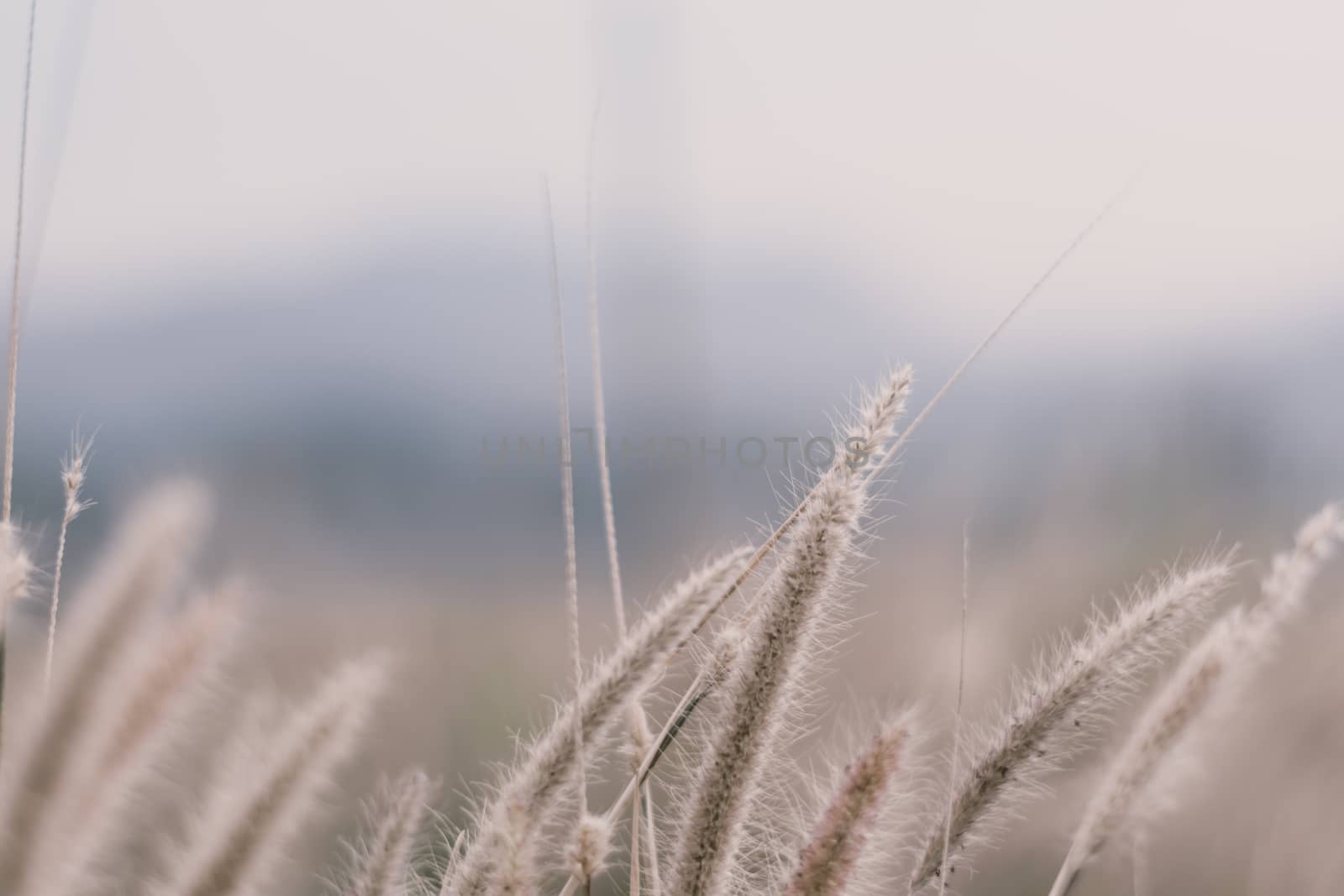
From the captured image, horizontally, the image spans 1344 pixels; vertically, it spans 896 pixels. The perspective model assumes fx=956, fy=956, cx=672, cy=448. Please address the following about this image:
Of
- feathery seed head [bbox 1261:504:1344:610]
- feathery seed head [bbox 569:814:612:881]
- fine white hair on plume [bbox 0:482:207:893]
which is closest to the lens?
fine white hair on plume [bbox 0:482:207:893]

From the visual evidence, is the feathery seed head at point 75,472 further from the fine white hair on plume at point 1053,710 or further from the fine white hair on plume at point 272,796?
the fine white hair on plume at point 1053,710

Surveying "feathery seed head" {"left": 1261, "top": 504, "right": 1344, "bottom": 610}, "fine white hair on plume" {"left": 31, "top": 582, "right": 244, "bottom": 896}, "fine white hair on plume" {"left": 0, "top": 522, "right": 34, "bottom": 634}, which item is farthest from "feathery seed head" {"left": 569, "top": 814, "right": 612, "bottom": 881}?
"feathery seed head" {"left": 1261, "top": 504, "right": 1344, "bottom": 610}

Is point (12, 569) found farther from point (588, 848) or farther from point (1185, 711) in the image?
point (1185, 711)

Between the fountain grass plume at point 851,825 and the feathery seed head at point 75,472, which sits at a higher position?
the feathery seed head at point 75,472

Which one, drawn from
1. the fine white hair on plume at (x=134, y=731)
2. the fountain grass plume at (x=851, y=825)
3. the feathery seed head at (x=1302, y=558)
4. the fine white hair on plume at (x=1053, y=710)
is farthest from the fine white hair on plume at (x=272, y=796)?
the feathery seed head at (x=1302, y=558)

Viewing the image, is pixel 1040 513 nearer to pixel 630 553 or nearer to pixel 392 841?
pixel 630 553

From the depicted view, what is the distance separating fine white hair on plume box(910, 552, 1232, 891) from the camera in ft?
2.80

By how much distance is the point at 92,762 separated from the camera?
651 mm

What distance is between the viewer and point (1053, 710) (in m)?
0.86

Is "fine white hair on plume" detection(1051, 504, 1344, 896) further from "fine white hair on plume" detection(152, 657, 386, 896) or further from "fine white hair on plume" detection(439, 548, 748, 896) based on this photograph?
"fine white hair on plume" detection(152, 657, 386, 896)

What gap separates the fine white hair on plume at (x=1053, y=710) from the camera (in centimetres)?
85

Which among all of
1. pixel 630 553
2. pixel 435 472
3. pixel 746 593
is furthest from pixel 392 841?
pixel 435 472

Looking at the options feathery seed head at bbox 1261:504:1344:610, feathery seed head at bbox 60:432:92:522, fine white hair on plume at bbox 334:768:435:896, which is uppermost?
feathery seed head at bbox 1261:504:1344:610

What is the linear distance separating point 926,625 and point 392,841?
247 centimetres
